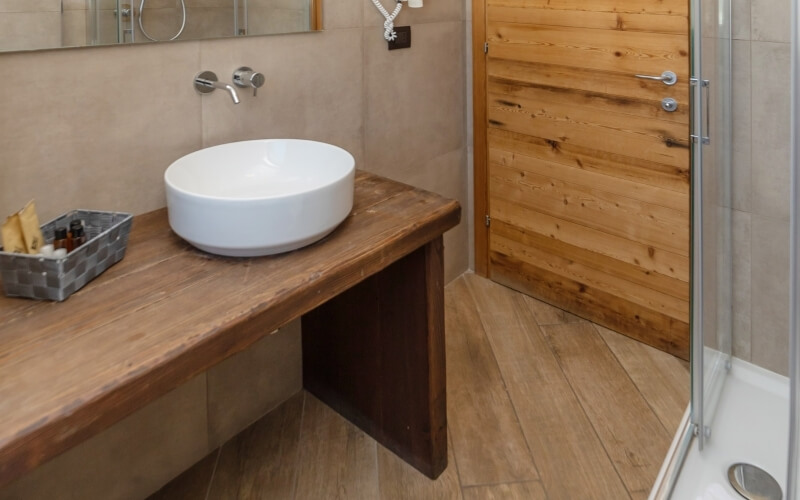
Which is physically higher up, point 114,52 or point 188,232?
point 114,52

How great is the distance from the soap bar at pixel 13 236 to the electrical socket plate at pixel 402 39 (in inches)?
56.1

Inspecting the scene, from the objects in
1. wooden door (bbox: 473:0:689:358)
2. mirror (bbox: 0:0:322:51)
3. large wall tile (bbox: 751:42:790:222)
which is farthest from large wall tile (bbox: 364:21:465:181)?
large wall tile (bbox: 751:42:790:222)

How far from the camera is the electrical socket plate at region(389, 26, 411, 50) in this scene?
2176 millimetres

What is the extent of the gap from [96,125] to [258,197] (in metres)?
0.44

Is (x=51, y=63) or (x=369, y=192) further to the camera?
(x=369, y=192)

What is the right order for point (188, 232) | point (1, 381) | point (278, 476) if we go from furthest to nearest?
point (278, 476), point (188, 232), point (1, 381)

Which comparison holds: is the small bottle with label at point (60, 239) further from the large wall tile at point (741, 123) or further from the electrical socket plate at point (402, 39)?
the large wall tile at point (741, 123)

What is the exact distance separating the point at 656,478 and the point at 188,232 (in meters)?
1.36

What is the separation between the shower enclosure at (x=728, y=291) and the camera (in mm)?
1391

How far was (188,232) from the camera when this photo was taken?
125 centimetres

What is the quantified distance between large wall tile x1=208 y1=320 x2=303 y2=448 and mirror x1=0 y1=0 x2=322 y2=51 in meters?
0.86

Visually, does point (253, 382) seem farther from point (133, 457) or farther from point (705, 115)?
point (705, 115)

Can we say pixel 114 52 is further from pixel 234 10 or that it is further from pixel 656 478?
pixel 656 478

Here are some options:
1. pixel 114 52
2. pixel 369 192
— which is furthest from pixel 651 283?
pixel 114 52
